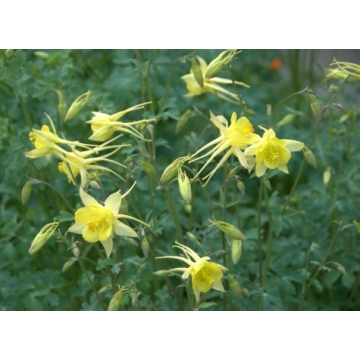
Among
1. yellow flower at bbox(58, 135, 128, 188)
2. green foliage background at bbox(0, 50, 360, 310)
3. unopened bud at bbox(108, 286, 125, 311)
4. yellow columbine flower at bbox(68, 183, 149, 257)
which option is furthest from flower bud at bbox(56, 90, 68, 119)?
unopened bud at bbox(108, 286, 125, 311)

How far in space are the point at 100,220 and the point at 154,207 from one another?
1.93 feet

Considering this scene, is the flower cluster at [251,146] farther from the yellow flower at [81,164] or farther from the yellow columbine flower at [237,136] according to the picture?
the yellow flower at [81,164]

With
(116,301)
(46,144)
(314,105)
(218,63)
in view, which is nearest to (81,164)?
Answer: (46,144)

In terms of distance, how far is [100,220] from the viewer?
1694 millimetres

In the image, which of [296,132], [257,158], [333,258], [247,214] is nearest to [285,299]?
[333,258]

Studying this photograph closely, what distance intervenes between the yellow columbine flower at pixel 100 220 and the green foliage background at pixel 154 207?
308 millimetres

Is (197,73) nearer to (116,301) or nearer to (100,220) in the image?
(100,220)

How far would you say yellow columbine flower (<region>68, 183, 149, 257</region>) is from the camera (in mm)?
1690

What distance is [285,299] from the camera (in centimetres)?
251

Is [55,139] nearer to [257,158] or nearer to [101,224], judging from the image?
[101,224]

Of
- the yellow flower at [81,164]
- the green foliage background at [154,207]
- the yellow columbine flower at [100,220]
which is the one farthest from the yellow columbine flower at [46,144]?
the green foliage background at [154,207]

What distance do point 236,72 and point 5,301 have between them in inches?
69.5

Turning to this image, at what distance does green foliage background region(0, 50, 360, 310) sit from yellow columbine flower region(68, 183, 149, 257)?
0.31 m

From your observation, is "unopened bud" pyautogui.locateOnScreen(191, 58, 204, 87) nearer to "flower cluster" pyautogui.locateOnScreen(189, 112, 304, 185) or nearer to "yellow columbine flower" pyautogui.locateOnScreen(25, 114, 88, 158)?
"flower cluster" pyautogui.locateOnScreen(189, 112, 304, 185)
